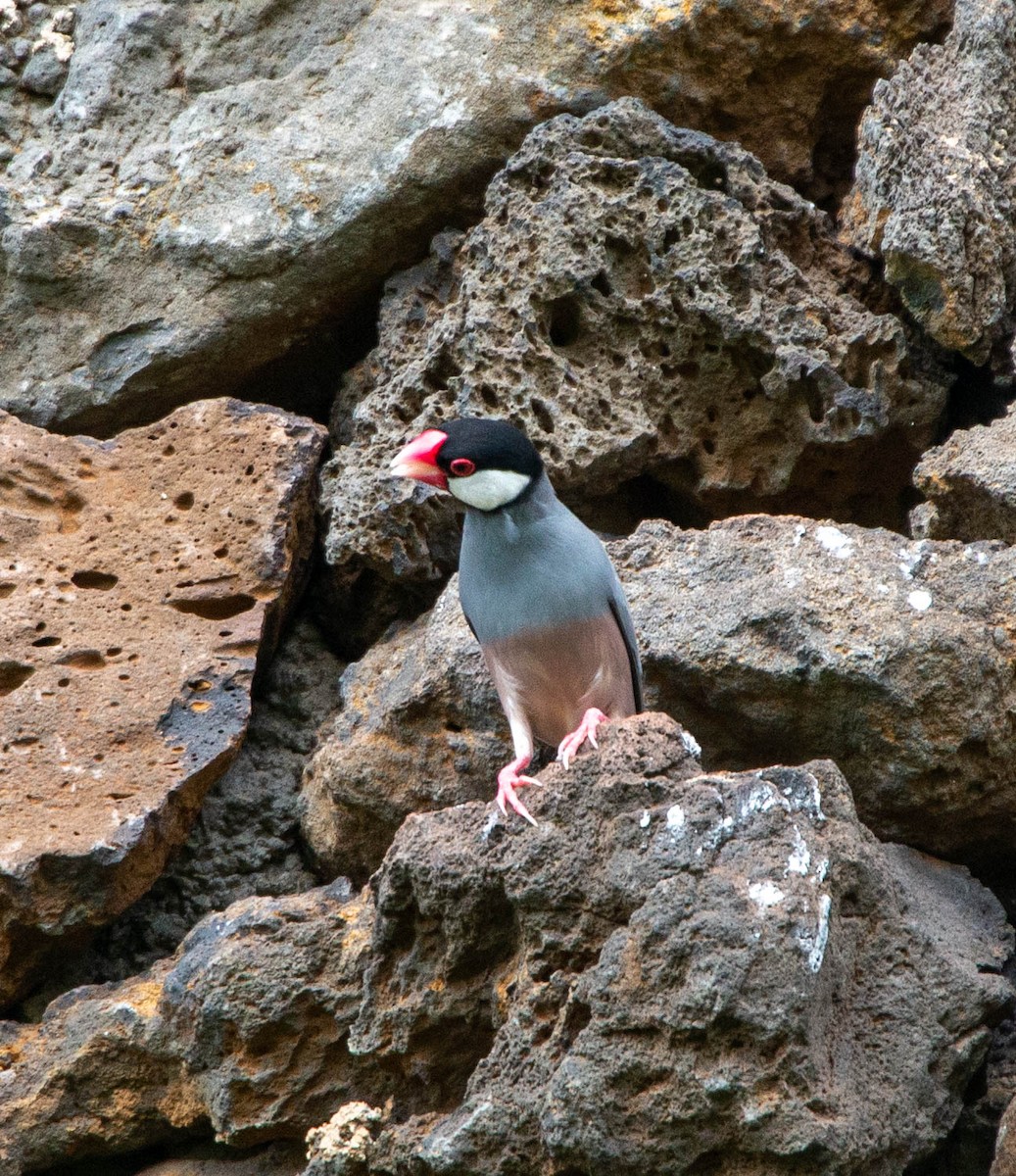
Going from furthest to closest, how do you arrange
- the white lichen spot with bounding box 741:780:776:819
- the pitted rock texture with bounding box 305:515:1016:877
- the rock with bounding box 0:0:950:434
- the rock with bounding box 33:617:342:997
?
the rock with bounding box 0:0:950:434, the rock with bounding box 33:617:342:997, the pitted rock texture with bounding box 305:515:1016:877, the white lichen spot with bounding box 741:780:776:819

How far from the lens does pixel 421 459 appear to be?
14.6ft

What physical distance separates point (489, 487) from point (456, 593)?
592mm

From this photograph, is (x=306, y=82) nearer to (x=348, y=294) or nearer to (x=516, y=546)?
(x=348, y=294)

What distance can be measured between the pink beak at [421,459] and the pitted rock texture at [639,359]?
0.63 metres

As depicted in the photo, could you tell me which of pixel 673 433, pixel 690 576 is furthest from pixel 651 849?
pixel 673 433

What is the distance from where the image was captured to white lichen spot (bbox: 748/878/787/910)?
3.27 metres

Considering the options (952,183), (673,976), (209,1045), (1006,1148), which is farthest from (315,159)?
(1006,1148)

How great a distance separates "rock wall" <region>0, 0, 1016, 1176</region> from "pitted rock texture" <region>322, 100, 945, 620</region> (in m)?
0.02

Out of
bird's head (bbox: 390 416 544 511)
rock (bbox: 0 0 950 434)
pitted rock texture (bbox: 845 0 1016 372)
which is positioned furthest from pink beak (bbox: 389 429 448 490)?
pitted rock texture (bbox: 845 0 1016 372)

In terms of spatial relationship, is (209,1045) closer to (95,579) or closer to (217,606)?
(217,606)

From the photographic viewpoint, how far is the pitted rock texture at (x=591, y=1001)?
3189 millimetres

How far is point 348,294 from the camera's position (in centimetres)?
586

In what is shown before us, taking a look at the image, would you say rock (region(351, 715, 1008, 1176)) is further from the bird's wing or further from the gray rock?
the gray rock

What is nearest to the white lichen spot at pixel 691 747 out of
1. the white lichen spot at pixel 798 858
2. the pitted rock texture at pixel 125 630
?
the white lichen spot at pixel 798 858
